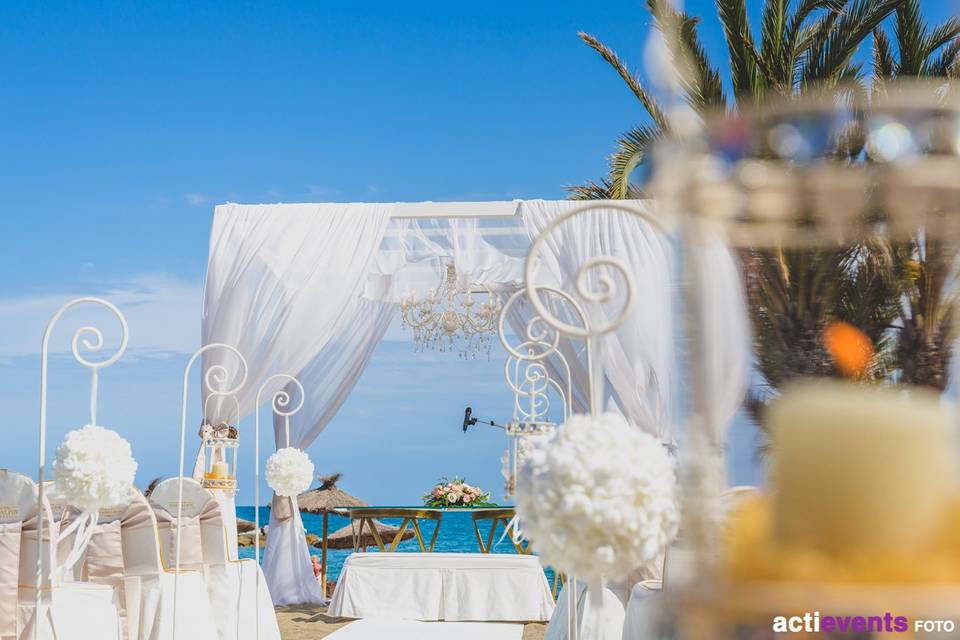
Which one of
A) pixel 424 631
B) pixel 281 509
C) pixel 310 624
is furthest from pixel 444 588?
pixel 281 509

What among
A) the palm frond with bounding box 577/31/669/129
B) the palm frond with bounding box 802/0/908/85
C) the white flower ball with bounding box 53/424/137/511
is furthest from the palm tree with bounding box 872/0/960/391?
the palm frond with bounding box 577/31/669/129

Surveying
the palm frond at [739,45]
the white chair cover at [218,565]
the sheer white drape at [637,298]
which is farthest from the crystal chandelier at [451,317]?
the white chair cover at [218,565]

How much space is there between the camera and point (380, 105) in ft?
53.2

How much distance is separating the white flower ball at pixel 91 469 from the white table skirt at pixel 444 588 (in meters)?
4.23

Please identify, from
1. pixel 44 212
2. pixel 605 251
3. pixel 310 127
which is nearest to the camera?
pixel 605 251

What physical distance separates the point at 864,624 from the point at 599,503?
84 cm

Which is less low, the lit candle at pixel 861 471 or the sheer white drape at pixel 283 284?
the sheer white drape at pixel 283 284

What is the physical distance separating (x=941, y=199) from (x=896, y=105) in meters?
0.06

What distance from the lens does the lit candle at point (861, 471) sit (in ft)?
1.87

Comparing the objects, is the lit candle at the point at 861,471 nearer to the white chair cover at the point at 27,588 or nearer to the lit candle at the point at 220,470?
the white chair cover at the point at 27,588

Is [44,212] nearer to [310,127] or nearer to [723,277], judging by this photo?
[310,127]

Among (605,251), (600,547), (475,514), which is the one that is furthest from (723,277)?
(475,514)

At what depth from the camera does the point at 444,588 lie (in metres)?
7.13

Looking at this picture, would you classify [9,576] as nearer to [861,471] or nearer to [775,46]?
[861,471]
